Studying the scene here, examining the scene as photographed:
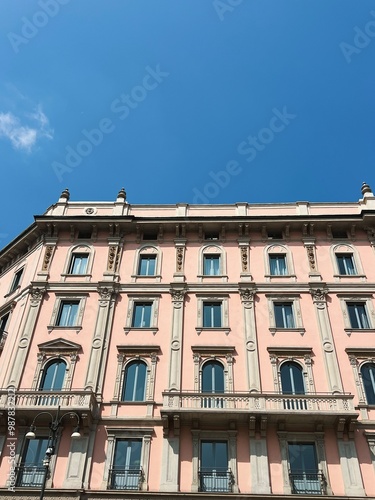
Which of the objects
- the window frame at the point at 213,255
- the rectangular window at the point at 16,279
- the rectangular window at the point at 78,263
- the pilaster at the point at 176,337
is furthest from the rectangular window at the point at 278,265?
the rectangular window at the point at 16,279

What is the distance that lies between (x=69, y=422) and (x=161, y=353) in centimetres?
502

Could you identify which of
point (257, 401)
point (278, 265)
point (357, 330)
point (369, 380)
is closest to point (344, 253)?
point (278, 265)

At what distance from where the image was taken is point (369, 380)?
72.5 feet

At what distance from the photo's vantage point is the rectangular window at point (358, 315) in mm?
24234

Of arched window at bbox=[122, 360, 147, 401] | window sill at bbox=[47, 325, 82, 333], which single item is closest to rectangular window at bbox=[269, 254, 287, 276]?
arched window at bbox=[122, 360, 147, 401]

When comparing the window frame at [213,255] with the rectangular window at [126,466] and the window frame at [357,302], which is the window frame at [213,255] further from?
the rectangular window at [126,466]

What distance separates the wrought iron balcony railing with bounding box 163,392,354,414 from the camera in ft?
67.2

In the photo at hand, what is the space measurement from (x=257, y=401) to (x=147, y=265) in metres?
10.1

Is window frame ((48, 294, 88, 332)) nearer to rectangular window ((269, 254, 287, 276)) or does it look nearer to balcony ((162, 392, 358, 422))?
balcony ((162, 392, 358, 422))

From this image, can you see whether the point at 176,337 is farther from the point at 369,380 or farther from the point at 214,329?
the point at 369,380

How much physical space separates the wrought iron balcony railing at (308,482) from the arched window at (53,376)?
10428 millimetres

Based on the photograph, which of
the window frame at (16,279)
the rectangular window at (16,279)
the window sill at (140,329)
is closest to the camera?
the window sill at (140,329)

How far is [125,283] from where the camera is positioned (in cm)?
2642

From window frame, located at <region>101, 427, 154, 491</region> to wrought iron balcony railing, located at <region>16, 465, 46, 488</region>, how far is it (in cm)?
240
